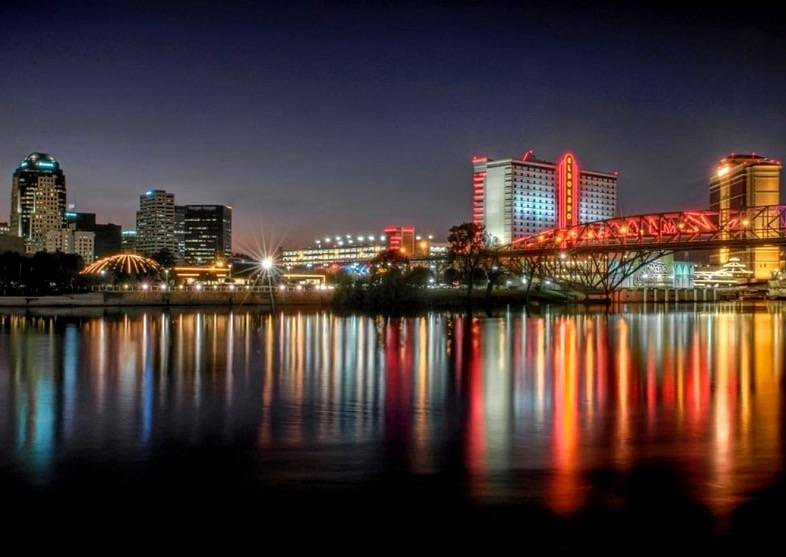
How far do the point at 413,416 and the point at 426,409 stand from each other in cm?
81

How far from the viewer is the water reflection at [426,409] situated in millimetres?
10359

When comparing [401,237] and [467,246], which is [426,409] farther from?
[401,237]

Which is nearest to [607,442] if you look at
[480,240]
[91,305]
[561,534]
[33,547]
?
[561,534]

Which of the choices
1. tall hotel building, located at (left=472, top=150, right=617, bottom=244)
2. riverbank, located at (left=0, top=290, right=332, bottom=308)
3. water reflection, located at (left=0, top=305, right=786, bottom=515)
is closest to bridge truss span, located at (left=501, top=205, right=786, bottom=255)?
riverbank, located at (left=0, top=290, right=332, bottom=308)

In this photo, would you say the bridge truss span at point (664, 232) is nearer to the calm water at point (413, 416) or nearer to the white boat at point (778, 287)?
the white boat at point (778, 287)

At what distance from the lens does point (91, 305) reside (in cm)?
6794

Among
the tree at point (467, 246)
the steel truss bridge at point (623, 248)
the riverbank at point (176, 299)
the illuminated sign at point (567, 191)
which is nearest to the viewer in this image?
the riverbank at point (176, 299)

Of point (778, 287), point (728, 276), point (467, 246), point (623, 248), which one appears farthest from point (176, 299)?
point (728, 276)

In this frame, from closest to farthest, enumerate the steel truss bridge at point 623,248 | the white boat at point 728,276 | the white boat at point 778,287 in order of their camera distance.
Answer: the steel truss bridge at point 623,248 → the white boat at point 778,287 → the white boat at point 728,276

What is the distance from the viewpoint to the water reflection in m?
10.4

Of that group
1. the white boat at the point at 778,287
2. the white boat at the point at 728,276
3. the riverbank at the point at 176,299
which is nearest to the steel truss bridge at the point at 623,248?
the white boat at the point at 778,287

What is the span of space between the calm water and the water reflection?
0.05m

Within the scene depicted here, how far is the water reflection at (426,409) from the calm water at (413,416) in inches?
2.2

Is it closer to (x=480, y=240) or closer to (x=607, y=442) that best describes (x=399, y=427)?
(x=607, y=442)
